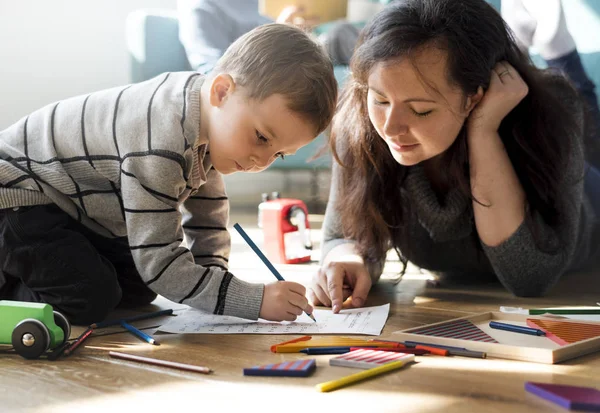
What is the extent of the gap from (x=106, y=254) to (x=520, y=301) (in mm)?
772

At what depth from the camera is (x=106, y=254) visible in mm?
1397

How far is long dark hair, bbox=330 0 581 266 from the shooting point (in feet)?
4.10

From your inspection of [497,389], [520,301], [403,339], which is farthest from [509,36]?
[497,389]

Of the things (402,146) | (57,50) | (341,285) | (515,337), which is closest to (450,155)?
(402,146)

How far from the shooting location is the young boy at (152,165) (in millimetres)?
1149

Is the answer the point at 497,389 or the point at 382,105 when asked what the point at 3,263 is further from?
the point at 497,389

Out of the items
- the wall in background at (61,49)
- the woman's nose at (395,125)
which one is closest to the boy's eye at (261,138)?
the woman's nose at (395,125)

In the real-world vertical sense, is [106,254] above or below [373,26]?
below

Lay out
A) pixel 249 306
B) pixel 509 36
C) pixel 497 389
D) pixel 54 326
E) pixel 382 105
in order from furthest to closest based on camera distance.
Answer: pixel 509 36
pixel 382 105
pixel 249 306
pixel 54 326
pixel 497 389

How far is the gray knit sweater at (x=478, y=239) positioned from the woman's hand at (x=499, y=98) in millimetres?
164

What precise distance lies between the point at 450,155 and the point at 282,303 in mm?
471

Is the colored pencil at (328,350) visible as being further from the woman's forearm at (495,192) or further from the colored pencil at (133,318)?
the woman's forearm at (495,192)

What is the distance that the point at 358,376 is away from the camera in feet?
2.91

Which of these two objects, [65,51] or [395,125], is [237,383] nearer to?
[395,125]
